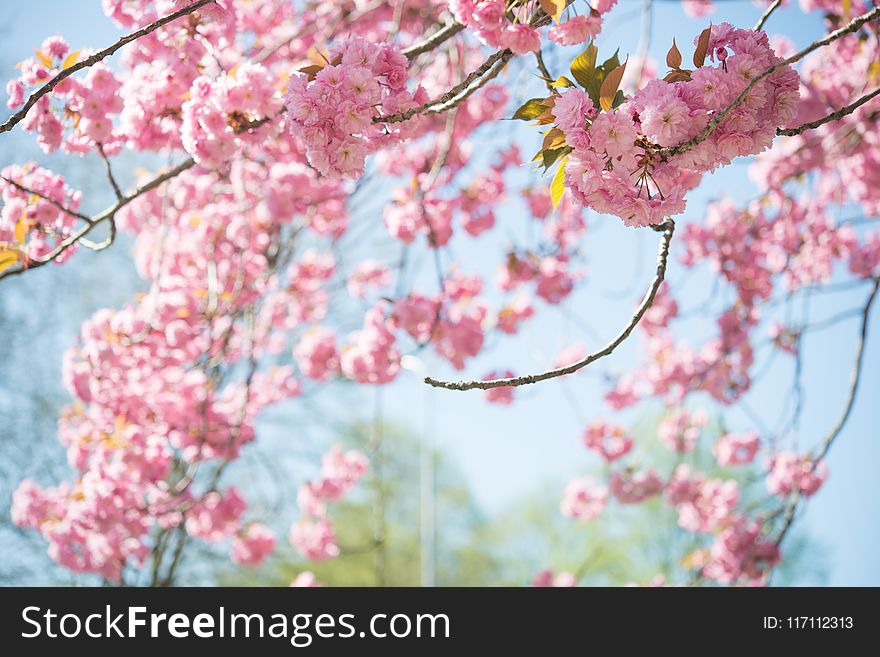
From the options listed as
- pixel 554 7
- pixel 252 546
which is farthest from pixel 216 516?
pixel 554 7

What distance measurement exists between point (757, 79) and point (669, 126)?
12cm

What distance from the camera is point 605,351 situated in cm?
111

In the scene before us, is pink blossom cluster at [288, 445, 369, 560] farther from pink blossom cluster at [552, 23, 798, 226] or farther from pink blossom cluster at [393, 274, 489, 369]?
pink blossom cluster at [552, 23, 798, 226]

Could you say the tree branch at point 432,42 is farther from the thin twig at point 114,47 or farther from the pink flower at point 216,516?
the pink flower at point 216,516

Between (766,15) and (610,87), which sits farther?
(766,15)

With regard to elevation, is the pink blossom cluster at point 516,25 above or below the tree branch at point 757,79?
above

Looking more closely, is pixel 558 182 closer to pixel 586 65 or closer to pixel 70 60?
pixel 586 65

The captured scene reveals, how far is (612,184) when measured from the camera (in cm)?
108

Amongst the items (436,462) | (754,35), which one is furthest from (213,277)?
(436,462)

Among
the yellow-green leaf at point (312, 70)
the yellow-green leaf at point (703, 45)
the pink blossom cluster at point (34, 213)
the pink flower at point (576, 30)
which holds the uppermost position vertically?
the pink blossom cluster at point (34, 213)

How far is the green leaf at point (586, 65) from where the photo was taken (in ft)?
3.59

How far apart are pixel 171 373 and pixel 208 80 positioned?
5.05ft

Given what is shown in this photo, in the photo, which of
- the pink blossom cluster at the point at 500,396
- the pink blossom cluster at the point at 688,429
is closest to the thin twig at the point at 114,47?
the pink blossom cluster at the point at 500,396

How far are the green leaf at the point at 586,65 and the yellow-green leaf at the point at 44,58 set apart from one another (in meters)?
1.17
